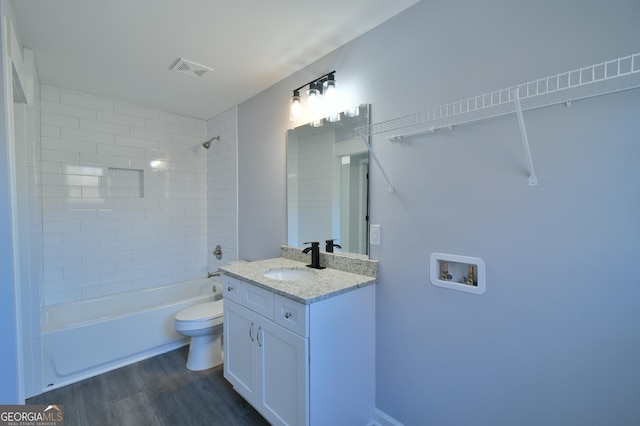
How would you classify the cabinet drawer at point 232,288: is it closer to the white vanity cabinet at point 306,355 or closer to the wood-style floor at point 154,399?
the white vanity cabinet at point 306,355

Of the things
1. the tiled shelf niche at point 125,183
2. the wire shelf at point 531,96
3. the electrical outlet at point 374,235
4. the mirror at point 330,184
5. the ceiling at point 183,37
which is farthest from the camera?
the tiled shelf niche at point 125,183

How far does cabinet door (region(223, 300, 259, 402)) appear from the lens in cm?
167

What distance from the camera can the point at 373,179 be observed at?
1694 mm

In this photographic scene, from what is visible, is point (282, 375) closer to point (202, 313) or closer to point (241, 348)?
point (241, 348)

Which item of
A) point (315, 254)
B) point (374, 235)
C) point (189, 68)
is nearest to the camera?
point (374, 235)

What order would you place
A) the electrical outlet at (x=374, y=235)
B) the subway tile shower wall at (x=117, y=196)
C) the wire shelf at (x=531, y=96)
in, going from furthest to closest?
1. the subway tile shower wall at (x=117, y=196)
2. the electrical outlet at (x=374, y=235)
3. the wire shelf at (x=531, y=96)

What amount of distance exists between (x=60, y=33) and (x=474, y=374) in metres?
3.06

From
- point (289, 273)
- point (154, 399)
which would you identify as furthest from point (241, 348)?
point (154, 399)

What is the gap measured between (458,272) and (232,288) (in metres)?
1.38

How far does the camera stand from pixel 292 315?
4.53 ft

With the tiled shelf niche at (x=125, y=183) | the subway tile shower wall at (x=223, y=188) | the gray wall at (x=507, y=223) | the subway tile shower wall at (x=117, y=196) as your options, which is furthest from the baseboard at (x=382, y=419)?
the tiled shelf niche at (x=125, y=183)

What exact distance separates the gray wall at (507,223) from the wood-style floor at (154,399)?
3.60 ft

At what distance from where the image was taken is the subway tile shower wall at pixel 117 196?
2562 mm

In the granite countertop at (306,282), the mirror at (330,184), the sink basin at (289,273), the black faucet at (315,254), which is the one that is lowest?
the sink basin at (289,273)
